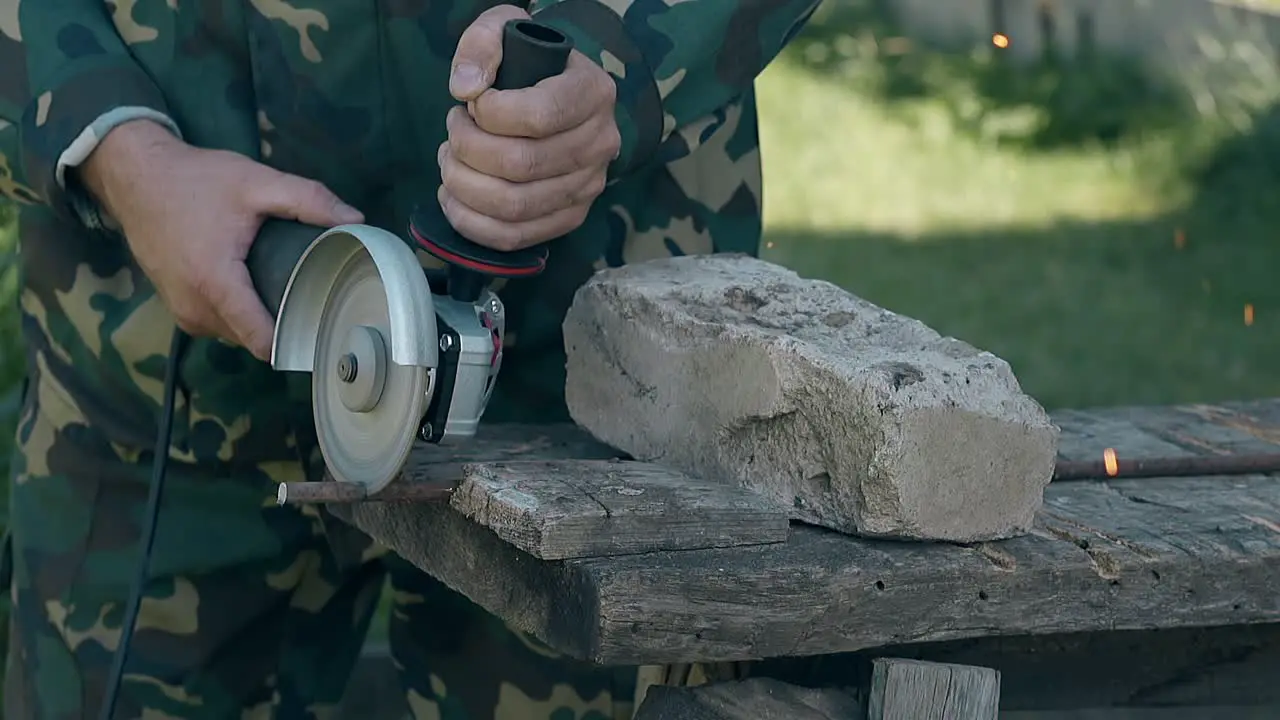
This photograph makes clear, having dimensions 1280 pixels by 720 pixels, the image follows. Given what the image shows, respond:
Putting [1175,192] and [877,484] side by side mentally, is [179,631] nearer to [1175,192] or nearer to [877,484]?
[877,484]

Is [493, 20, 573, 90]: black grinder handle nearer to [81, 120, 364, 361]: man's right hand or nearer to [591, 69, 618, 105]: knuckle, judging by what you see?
[591, 69, 618, 105]: knuckle

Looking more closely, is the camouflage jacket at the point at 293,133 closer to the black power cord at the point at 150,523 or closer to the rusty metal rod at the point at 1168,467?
the black power cord at the point at 150,523

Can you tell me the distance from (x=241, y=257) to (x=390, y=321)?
0.32m

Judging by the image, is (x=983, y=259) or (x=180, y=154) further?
(x=983, y=259)

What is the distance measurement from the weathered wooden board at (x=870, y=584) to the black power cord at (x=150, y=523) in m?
0.34

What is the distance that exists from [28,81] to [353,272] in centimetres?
61

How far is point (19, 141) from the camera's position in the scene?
2.26 meters

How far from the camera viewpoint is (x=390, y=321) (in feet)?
5.87

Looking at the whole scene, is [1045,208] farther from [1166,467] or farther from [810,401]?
[810,401]

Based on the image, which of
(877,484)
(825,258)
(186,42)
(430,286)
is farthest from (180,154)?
(825,258)

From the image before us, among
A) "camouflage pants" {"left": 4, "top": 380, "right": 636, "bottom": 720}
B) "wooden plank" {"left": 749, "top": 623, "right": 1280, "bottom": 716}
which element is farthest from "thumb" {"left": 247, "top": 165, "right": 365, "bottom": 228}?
"wooden plank" {"left": 749, "top": 623, "right": 1280, "bottom": 716}

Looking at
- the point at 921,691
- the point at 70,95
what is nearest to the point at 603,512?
the point at 921,691

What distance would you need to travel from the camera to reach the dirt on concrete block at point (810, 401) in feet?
5.99

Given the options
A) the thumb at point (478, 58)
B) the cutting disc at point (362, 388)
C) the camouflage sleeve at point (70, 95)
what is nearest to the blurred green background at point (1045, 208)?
the camouflage sleeve at point (70, 95)
